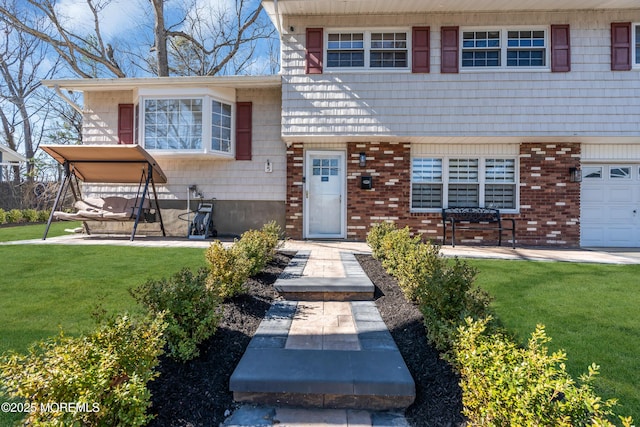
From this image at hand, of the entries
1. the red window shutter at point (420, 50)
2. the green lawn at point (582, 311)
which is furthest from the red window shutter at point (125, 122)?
the green lawn at point (582, 311)

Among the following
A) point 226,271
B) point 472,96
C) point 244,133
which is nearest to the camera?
point 226,271

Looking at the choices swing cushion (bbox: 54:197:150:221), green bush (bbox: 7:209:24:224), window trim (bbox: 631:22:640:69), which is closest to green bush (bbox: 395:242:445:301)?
swing cushion (bbox: 54:197:150:221)

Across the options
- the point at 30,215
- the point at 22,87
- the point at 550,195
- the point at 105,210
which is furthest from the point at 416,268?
the point at 22,87

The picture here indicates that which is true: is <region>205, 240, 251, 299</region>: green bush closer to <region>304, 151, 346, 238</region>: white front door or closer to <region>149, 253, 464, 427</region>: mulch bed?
<region>149, 253, 464, 427</region>: mulch bed

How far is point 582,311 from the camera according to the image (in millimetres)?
3375

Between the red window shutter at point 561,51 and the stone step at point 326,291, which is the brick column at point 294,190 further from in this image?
the red window shutter at point 561,51

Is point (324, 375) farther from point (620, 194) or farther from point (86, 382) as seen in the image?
point (620, 194)

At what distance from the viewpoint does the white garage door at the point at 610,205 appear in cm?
838

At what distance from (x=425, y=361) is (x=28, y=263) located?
17.6 ft

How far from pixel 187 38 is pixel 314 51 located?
28.1ft

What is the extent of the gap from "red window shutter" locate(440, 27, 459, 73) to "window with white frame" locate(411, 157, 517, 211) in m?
2.03

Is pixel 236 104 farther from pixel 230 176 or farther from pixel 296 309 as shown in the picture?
pixel 296 309

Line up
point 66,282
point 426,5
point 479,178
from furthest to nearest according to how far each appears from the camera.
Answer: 1. point 479,178
2. point 426,5
3. point 66,282

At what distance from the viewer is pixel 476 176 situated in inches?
339
